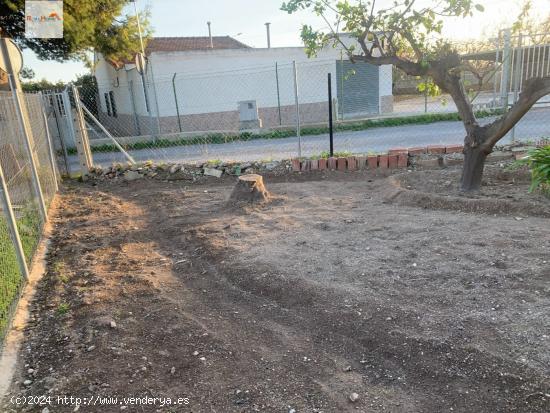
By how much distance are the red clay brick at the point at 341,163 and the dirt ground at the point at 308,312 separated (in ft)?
7.69

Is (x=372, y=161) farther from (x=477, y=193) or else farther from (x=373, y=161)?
(x=477, y=193)

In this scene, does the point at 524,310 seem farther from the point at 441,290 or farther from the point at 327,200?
the point at 327,200

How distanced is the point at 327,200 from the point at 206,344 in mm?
3709

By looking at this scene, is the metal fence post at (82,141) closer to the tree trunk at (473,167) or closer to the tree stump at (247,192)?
the tree stump at (247,192)

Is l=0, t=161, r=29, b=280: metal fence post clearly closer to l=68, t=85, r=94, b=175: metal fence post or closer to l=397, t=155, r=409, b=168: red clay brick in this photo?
l=68, t=85, r=94, b=175: metal fence post

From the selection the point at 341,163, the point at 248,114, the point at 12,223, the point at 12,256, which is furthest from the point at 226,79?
the point at 12,223

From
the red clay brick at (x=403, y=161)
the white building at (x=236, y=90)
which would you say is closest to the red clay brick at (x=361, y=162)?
the red clay brick at (x=403, y=161)

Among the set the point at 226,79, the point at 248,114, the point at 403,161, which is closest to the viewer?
the point at 403,161

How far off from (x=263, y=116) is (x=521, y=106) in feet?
44.1

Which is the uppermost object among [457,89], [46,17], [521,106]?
[46,17]

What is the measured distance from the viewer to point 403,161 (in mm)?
7695

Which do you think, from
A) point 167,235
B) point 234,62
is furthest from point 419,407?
point 234,62

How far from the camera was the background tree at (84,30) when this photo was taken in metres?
13.3

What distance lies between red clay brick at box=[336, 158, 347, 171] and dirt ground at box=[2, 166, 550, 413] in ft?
7.69
